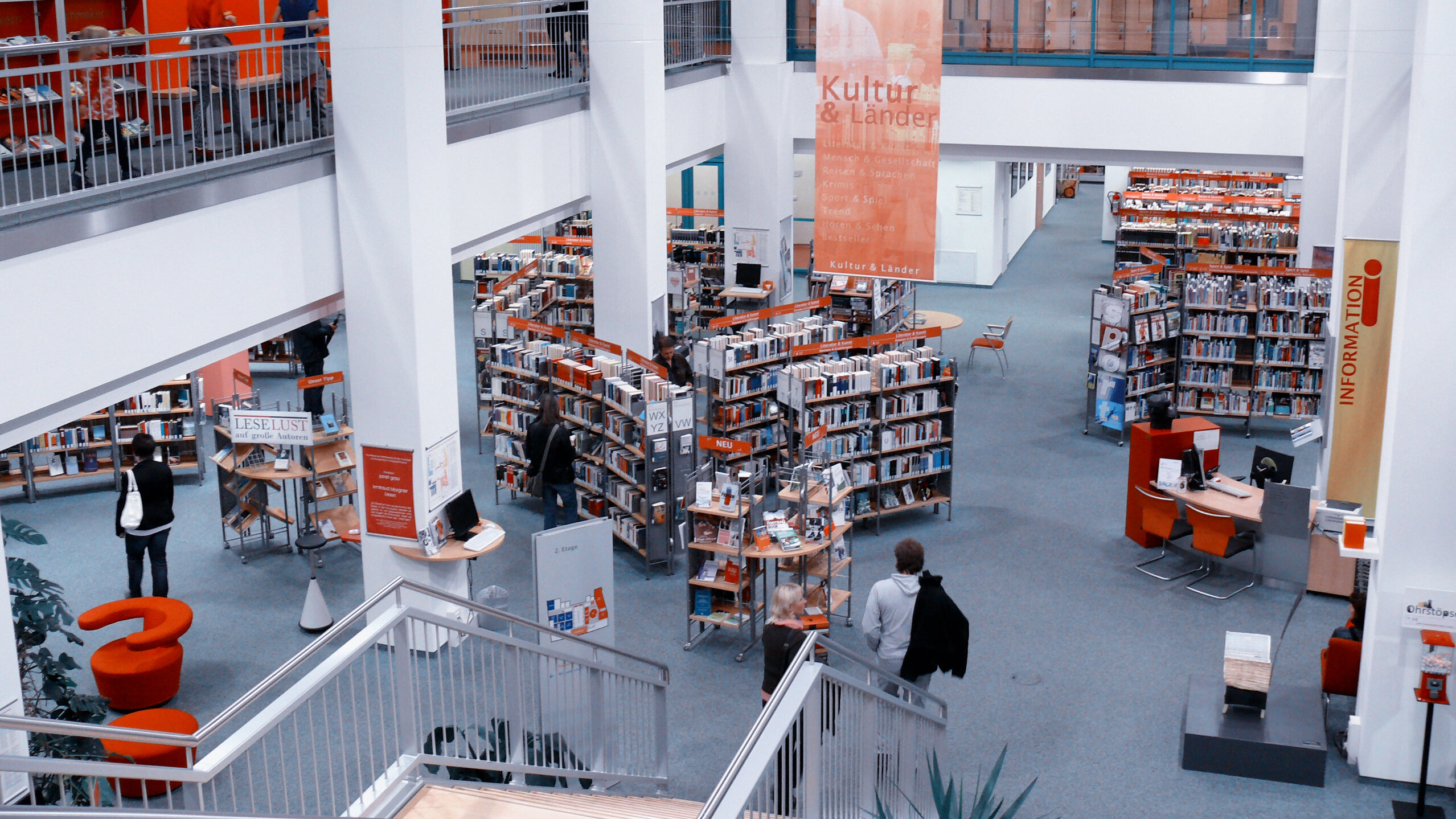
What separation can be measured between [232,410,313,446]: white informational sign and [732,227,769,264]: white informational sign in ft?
27.0

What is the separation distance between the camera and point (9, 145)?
29.7 ft

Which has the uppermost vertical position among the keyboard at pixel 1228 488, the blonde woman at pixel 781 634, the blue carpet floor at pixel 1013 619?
the blonde woman at pixel 781 634

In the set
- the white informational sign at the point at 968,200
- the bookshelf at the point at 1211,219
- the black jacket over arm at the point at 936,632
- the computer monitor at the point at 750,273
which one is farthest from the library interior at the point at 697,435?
the white informational sign at the point at 968,200

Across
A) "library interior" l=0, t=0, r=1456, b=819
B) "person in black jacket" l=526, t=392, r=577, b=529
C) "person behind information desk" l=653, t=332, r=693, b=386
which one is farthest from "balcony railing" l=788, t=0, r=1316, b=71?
"person in black jacket" l=526, t=392, r=577, b=529

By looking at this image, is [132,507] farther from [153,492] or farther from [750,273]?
[750,273]

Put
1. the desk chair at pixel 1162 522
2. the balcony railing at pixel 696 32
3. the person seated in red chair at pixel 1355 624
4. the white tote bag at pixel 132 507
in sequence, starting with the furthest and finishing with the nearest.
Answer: the balcony railing at pixel 696 32, the desk chair at pixel 1162 522, the white tote bag at pixel 132 507, the person seated in red chair at pixel 1355 624

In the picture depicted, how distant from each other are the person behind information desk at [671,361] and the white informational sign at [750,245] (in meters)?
4.16

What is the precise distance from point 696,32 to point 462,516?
351 inches

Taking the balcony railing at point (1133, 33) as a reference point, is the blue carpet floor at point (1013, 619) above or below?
below

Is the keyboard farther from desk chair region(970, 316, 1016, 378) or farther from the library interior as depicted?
desk chair region(970, 316, 1016, 378)

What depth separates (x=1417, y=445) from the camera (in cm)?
803

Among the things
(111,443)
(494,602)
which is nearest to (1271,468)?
(494,602)

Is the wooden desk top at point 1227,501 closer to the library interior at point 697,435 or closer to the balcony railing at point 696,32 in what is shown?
the library interior at point 697,435

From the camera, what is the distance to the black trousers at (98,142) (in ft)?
25.8
